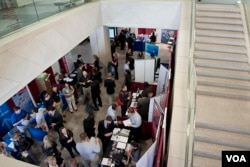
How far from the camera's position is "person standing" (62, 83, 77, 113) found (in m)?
7.45

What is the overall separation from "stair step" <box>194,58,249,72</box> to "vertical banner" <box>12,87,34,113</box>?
6.45 metres

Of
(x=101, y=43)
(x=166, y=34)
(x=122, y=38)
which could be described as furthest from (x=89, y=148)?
(x=166, y=34)

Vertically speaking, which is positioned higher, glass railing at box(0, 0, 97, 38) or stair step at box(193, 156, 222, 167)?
glass railing at box(0, 0, 97, 38)

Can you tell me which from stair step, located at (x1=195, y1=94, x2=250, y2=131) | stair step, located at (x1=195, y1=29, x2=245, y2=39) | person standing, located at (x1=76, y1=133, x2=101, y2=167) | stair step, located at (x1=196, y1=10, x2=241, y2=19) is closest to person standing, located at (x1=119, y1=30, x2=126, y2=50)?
stair step, located at (x1=196, y1=10, x2=241, y2=19)

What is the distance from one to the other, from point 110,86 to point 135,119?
2.51 metres

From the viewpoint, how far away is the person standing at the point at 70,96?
745cm

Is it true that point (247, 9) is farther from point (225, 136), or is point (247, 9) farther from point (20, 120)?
point (20, 120)

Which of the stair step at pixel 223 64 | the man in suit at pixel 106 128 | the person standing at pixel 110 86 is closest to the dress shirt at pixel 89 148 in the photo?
the man in suit at pixel 106 128

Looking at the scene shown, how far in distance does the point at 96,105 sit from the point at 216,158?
497 centimetres

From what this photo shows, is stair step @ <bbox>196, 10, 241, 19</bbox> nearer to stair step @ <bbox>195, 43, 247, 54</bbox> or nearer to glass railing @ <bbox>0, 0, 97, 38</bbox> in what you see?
stair step @ <bbox>195, 43, 247, 54</bbox>

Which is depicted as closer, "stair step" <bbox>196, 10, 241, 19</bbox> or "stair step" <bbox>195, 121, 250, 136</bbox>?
"stair step" <bbox>195, 121, 250, 136</bbox>

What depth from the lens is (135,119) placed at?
19.2 ft

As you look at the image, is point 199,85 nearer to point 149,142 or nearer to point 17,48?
point 149,142

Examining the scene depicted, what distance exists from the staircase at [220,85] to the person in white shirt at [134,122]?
1709 mm
